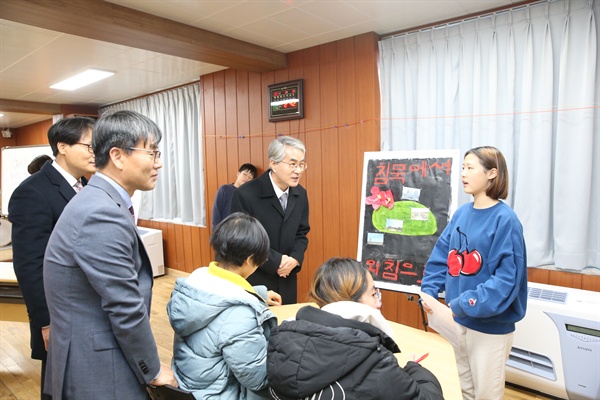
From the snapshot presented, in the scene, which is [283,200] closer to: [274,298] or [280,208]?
[280,208]

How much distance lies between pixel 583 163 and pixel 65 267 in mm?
2804

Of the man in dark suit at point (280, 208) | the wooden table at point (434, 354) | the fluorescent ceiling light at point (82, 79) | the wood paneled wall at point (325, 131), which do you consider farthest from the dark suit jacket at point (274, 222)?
the fluorescent ceiling light at point (82, 79)

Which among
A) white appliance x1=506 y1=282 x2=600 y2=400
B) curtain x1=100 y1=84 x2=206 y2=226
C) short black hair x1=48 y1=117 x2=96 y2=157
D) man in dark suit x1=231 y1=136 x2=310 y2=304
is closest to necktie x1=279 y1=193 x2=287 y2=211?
man in dark suit x1=231 y1=136 x2=310 y2=304

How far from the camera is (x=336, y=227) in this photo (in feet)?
11.7

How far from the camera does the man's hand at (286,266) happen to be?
2.09 m

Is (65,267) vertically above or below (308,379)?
above

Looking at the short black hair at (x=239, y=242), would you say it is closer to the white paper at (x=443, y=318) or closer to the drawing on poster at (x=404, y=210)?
the white paper at (x=443, y=318)

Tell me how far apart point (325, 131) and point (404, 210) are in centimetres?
125

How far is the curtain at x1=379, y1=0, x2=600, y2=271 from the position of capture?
2.46m

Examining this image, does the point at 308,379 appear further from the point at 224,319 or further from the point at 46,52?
the point at 46,52

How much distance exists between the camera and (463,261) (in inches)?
72.7

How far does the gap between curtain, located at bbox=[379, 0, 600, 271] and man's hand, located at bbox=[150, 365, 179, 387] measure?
7.83ft

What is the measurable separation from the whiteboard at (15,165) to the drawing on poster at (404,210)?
15.8 ft

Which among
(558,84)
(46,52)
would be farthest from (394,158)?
(46,52)
